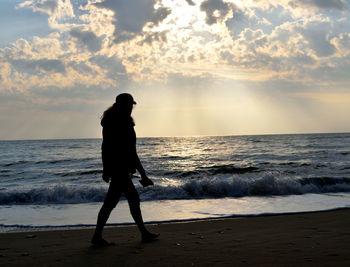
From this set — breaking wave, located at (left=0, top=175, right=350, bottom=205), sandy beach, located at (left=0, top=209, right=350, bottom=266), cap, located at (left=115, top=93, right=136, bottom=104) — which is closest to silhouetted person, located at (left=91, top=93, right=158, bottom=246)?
cap, located at (left=115, top=93, right=136, bottom=104)

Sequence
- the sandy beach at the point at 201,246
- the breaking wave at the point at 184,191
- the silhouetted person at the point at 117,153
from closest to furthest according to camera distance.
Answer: the sandy beach at the point at 201,246 < the silhouetted person at the point at 117,153 < the breaking wave at the point at 184,191

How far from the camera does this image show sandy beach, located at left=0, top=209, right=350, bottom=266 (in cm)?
382

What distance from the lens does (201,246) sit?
4520 mm

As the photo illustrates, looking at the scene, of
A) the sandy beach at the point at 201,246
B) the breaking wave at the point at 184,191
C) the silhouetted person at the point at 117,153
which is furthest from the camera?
the breaking wave at the point at 184,191

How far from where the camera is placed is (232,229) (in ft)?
19.1

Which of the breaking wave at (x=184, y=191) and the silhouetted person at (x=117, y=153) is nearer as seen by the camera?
the silhouetted person at (x=117, y=153)

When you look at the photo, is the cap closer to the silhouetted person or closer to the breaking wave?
the silhouetted person

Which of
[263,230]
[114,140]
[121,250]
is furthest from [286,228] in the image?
[114,140]

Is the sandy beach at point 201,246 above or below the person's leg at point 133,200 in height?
below

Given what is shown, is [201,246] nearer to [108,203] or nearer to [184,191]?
[108,203]

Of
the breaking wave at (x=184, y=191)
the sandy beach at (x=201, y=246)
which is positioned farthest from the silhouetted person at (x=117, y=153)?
the breaking wave at (x=184, y=191)

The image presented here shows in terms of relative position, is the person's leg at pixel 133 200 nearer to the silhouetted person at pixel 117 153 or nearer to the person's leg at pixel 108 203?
the silhouetted person at pixel 117 153

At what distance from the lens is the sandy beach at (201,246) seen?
3.82 m

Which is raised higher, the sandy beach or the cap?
the cap
